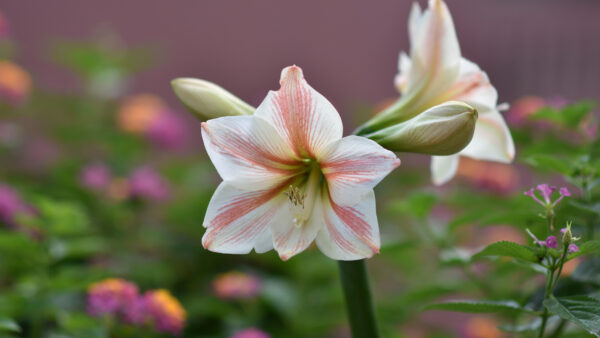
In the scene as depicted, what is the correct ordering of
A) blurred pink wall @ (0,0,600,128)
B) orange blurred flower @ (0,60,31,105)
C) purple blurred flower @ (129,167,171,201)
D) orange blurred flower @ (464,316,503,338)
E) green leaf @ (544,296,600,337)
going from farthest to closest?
1. blurred pink wall @ (0,0,600,128)
2. orange blurred flower @ (0,60,31,105)
3. purple blurred flower @ (129,167,171,201)
4. orange blurred flower @ (464,316,503,338)
5. green leaf @ (544,296,600,337)

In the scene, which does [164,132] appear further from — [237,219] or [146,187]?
[237,219]

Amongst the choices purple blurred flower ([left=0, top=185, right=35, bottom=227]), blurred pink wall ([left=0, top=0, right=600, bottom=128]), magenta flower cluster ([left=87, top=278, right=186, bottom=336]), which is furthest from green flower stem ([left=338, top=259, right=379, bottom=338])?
blurred pink wall ([left=0, top=0, right=600, bottom=128])

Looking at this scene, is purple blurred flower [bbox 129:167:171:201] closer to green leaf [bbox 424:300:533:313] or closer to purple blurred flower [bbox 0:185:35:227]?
purple blurred flower [bbox 0:185:35:227]

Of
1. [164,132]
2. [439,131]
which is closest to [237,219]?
[439,131]


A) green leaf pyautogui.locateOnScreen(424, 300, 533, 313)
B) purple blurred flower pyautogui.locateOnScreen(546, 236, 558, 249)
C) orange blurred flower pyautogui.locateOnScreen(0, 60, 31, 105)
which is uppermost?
orange blurred flower pyautogui.locateOnScreen(0, 60, 31, 105)

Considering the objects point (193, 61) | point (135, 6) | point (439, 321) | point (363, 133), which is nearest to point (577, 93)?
point (439, 321)

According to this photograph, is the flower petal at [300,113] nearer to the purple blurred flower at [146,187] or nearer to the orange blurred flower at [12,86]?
the purple blurred flower at [146,187]

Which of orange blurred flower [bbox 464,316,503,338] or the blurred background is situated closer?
the blurred background
